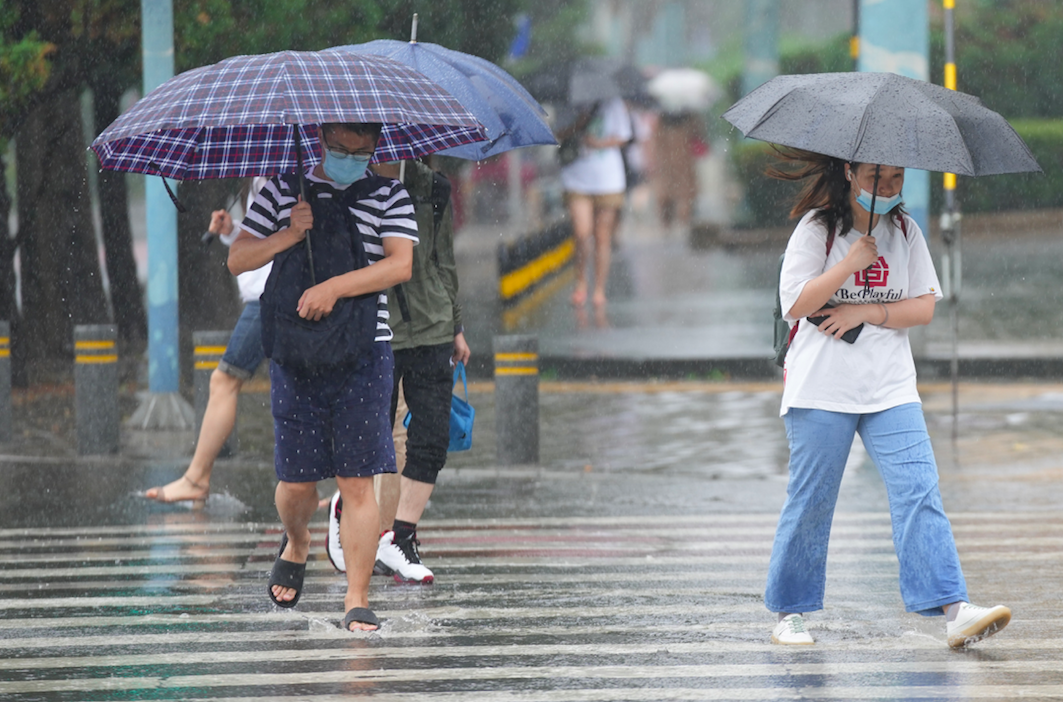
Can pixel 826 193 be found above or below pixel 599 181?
above

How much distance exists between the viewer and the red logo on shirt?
204 inches

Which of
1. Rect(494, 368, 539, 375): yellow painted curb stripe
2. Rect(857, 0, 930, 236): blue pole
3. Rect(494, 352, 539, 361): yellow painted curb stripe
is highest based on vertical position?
Rect(857, 0, 930, 236): blue pole

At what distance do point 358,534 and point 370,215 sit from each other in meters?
1.10

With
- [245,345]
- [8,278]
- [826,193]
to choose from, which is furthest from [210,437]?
[8,278]

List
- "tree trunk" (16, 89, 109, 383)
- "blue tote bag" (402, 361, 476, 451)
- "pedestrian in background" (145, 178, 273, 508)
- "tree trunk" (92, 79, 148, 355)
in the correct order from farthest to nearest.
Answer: "tree trunk" (92, 79, 148, 355), "tree trunk" (16, 89, 109, 383), "pedestrian in background" (145, 178, 273, 508), "blue tote bag" (402, 361, 476, 451)

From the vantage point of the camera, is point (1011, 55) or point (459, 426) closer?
point (459, 426)

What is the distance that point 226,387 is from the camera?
313 inches

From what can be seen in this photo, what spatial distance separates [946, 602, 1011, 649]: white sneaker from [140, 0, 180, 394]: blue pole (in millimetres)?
7239

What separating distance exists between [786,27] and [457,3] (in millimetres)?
3227

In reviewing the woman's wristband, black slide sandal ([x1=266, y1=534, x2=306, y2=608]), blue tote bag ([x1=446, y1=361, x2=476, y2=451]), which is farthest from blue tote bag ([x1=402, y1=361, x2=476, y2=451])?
the woman's wristband

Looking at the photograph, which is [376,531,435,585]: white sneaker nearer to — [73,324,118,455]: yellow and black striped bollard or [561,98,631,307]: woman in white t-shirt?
[73,324,118,455]: yellow and black striped bollard

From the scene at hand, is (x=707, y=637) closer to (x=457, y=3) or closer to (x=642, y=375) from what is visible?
(x=642, y=375)

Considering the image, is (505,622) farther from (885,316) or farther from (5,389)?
(5,389)

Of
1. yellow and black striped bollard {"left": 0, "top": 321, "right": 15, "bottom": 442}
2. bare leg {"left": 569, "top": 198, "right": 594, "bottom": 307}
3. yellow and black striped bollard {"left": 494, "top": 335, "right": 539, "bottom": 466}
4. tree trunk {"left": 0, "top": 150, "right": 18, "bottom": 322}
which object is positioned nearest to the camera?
yellow and black striped bollard {"left": 494, "top": 335, "right": 539, "bottom": 466}
